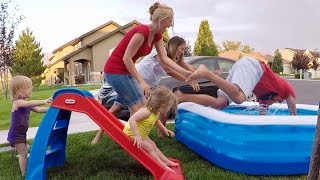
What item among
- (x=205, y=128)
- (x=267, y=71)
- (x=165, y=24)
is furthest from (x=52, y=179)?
(x=267, y=71)

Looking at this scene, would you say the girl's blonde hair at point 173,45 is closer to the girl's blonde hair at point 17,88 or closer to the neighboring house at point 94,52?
the girl's blonde hair at point 17,88

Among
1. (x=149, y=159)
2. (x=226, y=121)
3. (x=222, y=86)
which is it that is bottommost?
(x=149, y=159)

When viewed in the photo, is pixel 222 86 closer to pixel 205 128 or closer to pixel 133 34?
pixel 205 128

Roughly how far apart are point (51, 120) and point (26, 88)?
61 centimetres

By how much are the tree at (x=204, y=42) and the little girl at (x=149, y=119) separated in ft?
151

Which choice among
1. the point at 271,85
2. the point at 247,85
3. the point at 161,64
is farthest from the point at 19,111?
the point at 271,85

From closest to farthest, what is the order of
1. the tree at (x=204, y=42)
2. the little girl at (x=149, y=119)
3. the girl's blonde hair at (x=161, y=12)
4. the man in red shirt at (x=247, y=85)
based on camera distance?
the little girl at (x=149, y=119) → the girl's blonde hair at (x=161, y=12) → the man in red shirt at (x=247, y=85) → the tree at (x=204, y=42)

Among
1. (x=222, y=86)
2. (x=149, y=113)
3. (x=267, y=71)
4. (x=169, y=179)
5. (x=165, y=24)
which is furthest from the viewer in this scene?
(x=267, y=71)

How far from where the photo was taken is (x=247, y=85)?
520 cm

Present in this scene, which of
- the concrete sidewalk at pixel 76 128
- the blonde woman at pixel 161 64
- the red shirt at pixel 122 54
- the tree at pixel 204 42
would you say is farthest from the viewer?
the tree at pixel 204 42

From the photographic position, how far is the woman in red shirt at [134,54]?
4617mm

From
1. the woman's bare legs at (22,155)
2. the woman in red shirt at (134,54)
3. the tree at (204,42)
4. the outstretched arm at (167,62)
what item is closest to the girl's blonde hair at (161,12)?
the woman in red shirt at (134,54)

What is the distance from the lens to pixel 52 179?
4.29 m

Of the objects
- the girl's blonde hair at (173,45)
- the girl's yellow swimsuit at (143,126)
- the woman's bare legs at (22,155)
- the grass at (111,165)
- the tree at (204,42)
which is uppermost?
the tree at (204,42)
